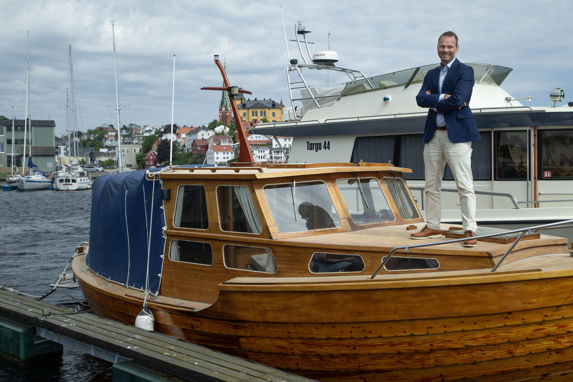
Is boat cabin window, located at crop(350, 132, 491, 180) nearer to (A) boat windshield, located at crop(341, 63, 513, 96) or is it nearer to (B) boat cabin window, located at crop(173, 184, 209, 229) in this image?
(A) boat windshield, located at crop(341, 63, 513, 96)

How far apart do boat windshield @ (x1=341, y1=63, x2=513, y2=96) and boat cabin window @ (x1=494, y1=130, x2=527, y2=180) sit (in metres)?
2.00

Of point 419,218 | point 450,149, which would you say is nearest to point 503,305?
point 450,149

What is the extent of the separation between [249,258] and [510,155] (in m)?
8.10

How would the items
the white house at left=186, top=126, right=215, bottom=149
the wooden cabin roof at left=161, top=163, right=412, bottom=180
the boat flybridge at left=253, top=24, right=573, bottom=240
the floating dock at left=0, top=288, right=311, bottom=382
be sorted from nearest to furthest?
the floating dock at left=0, top=288, right=311, bottom=382
the wooden cabin roof at left=161, top=163, right=412, bottom=180
the boat flybridge at left=253, top=24, right=573, bottom=240
the white house at left=186, top=126, right=215, bottom=149

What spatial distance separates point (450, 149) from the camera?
6559mm

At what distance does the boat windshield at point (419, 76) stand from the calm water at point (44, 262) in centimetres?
882

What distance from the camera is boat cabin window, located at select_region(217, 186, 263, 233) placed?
708cm

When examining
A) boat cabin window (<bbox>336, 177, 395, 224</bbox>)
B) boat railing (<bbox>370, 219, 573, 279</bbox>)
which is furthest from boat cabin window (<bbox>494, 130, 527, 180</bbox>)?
boat railing (<bbox>370, 219, 573, 279</bbox>)

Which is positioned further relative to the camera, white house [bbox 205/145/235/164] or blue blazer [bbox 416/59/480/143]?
white house [bbox 205/145/235/164]

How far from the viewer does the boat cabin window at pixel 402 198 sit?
8148mm

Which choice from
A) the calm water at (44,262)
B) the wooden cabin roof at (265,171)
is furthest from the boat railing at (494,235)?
the calm water at (44,262)

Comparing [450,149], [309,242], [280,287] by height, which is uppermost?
[450,149]

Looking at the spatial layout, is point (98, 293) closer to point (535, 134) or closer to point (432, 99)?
point (432, 99)

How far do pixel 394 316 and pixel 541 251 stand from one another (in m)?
1.90
